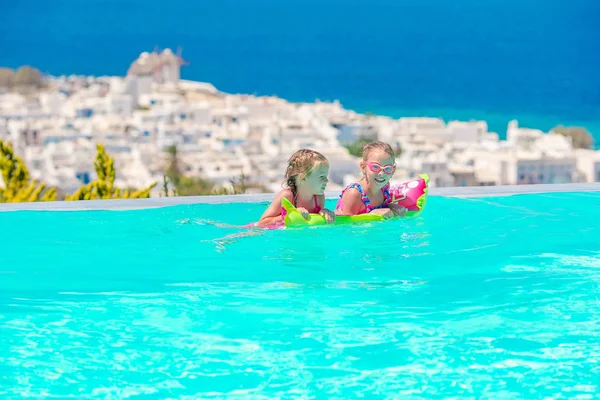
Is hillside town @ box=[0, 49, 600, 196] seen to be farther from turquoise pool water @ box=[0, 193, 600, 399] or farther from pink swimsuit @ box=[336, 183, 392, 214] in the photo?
turquoise pool water @ box=[0, 193, 600, 399]

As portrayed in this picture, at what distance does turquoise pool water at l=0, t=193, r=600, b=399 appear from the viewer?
2.28 m

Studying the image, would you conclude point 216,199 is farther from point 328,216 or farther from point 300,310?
point 300,310

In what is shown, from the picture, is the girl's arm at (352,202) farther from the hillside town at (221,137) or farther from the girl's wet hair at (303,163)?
the hillside town at (221,137)

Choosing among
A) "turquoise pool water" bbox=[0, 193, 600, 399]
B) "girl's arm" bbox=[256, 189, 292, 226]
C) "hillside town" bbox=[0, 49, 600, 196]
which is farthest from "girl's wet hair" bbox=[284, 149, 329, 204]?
"hillside town" bbox=[0, 49, 600, 196]

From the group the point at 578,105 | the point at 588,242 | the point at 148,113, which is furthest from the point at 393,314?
the point at 148,113

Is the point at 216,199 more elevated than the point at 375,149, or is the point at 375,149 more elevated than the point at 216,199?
the point at 375,149

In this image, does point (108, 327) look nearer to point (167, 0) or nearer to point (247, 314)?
point (247, 314)

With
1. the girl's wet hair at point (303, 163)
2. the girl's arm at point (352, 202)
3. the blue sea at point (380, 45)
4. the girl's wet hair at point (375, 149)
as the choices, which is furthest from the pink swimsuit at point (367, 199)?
the blue sea at point (380, 45)

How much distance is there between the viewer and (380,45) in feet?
177

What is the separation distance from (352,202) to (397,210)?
0.91 ft

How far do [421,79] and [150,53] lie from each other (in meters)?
19.9

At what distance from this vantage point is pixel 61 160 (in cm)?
4359

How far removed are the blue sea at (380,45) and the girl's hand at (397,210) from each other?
48126 mm

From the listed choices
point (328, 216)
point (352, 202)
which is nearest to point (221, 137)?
point (352, 202)
